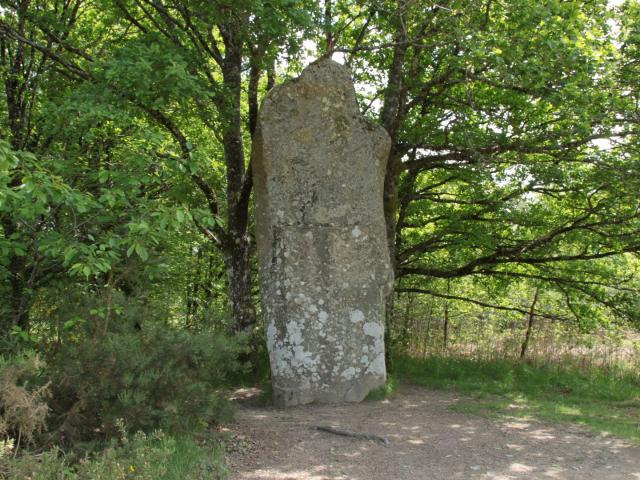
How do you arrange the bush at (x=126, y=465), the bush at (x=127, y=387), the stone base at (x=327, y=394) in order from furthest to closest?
the stone base at (x=327, y=394) → the bush at (x=127, y=387) → the bush at (x=126, y=465)

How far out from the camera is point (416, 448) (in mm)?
5332

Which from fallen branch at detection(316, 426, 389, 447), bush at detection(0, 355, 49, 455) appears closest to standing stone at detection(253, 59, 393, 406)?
fallen branch at detection(316, 426, 389, 447)

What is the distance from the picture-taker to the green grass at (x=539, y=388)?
671 cm

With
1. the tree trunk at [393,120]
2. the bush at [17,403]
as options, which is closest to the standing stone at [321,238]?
the tree trunk at [393,120]

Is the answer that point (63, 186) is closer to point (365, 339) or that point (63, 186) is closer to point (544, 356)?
point (365, 339)

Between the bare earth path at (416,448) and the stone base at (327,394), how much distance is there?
8.2 inches

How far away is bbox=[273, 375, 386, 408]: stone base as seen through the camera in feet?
23.0

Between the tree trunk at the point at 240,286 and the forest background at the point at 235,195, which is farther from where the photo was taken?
the tree trunk at the point at 240,286

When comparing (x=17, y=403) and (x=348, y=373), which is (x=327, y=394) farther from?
(x=17, y=403)

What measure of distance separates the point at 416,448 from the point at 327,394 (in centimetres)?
184

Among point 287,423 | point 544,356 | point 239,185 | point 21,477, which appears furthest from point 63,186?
point 544,356

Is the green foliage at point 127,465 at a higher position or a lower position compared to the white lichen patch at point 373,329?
lower

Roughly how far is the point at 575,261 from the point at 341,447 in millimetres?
6828

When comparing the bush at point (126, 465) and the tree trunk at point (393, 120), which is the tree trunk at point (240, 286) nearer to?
the tree trunk at point (393, 120)
